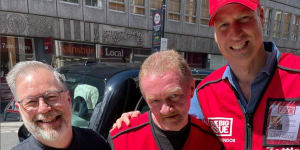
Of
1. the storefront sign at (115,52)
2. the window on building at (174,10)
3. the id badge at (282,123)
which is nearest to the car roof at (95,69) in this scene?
the id badge at (282,123)

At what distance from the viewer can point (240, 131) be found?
145 cm

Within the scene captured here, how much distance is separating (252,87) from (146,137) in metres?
0.79

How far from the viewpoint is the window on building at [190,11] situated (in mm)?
18016

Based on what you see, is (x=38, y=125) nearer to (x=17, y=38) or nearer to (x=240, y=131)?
(x=240, y=131)

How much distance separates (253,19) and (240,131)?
751mm

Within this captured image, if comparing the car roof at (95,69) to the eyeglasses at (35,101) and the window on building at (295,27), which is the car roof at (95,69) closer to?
the eyeglasses at (35,101)

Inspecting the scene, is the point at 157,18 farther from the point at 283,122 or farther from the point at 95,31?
the point at 283,122

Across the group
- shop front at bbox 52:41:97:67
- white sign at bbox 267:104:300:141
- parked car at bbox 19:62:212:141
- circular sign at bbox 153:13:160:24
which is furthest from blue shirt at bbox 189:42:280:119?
shop front at bbox 52:41:97:67

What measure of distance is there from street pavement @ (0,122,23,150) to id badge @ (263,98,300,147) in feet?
17.3

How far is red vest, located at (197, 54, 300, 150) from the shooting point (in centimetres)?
135

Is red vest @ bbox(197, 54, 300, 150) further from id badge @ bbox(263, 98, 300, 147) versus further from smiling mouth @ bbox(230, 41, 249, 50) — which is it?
smiling mouth @ bbox(230, 41, 249, 50)

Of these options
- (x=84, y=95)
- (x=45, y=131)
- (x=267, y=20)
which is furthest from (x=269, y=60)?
(x=267, y=20)

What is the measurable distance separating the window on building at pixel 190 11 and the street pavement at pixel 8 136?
15051 mm

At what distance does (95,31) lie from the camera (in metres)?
13.7
